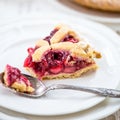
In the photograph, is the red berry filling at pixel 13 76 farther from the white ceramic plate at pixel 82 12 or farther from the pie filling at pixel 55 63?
the white ceramic plate at pixel 82 12

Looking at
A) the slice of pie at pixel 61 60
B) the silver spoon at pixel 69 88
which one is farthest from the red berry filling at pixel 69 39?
the silver spoon at pixel 69 88

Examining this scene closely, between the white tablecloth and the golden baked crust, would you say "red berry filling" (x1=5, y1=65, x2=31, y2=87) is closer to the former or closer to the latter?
the golden baked crust

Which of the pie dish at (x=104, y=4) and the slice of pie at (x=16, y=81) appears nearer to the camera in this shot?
the slice of pie at (x=16, y=81)

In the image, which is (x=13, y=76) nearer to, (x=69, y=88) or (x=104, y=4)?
(x=69, y=88)

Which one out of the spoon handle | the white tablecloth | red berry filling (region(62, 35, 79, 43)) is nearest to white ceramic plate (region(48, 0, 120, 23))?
the white tablecloth

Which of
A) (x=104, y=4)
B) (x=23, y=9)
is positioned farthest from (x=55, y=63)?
(x=23, y=9)
